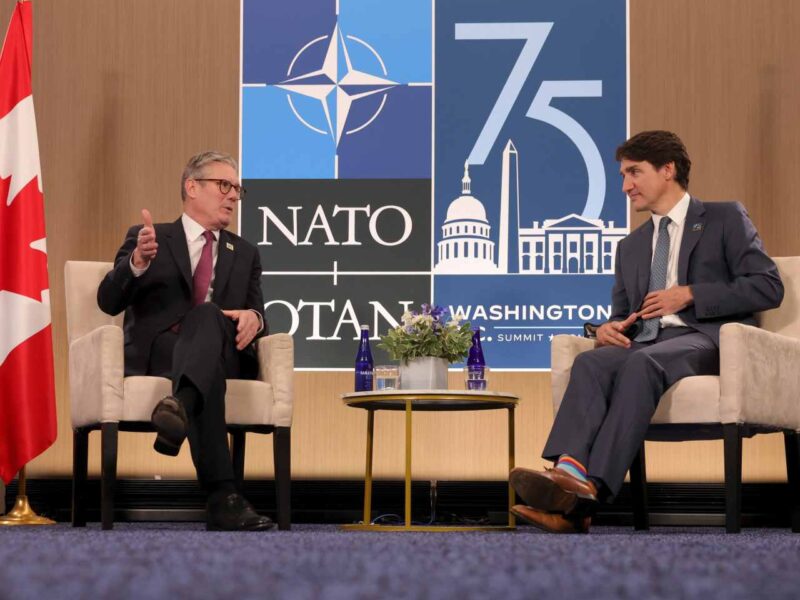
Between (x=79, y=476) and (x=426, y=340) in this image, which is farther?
(x=426, y=340)

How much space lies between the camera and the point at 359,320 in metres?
4.54

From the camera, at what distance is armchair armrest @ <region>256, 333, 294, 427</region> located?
347 centimetres

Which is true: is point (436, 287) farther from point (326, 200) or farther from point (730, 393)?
point (730, 393)

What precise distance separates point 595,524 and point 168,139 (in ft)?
7.69

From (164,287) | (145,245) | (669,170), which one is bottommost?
(164,287)

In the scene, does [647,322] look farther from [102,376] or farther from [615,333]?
[102,376]

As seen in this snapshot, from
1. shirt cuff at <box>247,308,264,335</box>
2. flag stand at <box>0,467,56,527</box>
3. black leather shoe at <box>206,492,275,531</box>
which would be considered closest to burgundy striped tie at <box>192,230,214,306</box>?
shirt cuff at <box>247,308,264,335</box>

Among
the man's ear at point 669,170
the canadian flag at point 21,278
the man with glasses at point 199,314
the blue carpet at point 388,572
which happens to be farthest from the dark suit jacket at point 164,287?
the blue carpet at point 388,572

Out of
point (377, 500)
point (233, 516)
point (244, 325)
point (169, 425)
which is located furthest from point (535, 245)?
point (169, 425)

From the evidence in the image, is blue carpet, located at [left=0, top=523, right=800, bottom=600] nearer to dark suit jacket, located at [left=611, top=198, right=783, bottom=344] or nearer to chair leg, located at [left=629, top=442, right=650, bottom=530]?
dark suit jacket, located at [left=611, top=198, right=783, bottom=344]

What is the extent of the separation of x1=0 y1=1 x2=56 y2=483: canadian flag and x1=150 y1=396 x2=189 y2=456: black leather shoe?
1.46 m

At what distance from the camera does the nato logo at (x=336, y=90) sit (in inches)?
180

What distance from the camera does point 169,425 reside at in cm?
277

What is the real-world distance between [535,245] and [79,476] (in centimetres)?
201
